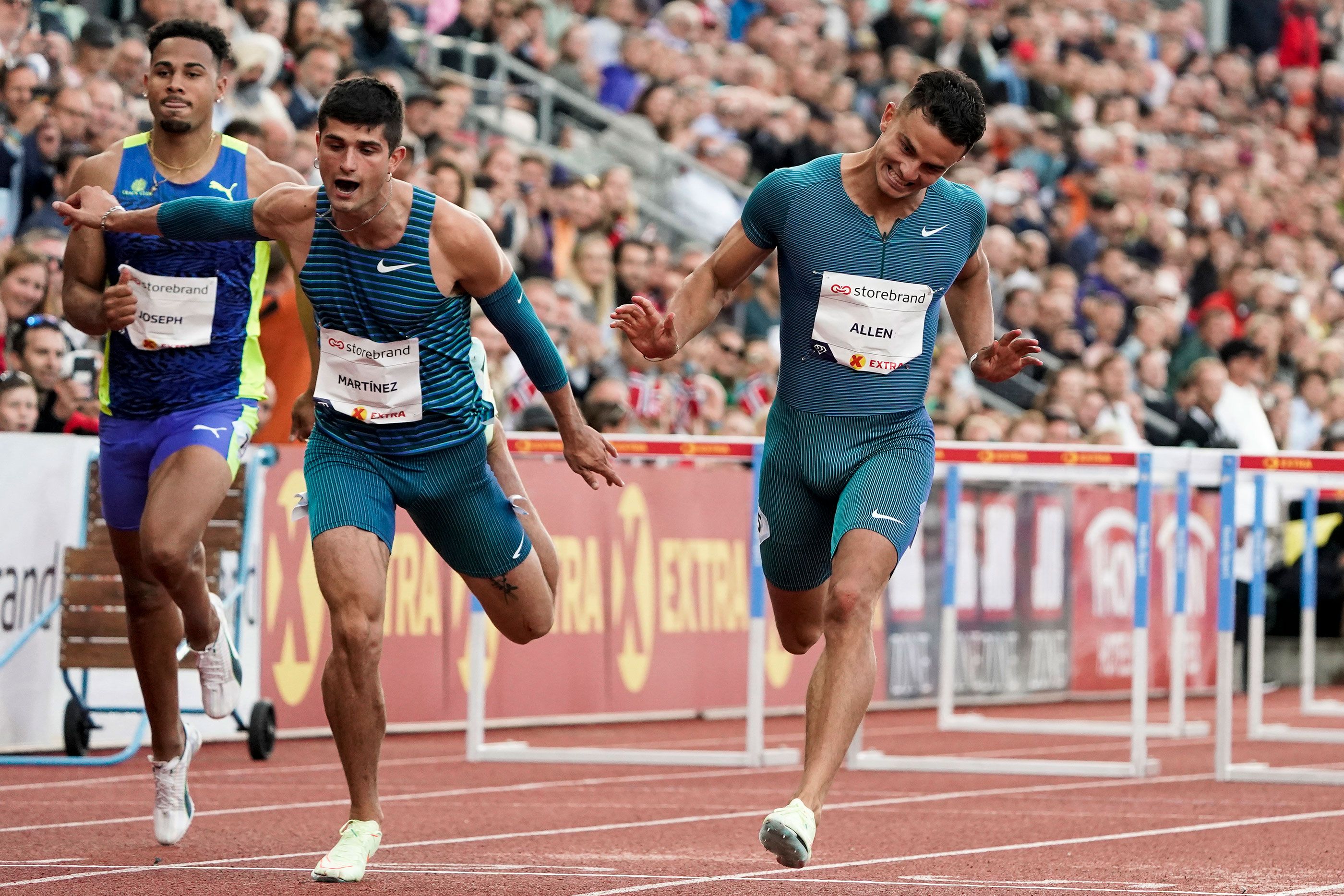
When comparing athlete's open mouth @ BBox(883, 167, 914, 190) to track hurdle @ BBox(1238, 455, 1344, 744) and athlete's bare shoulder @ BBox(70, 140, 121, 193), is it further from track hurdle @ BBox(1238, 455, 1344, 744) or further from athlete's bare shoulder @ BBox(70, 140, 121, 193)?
track hurdle @ BBox(1238, 455, 1344, 744)

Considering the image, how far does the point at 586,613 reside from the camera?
508 inches

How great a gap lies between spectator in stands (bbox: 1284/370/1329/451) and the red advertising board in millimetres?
2238

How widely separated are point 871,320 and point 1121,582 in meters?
10.3

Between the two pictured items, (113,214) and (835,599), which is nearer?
(835,599)

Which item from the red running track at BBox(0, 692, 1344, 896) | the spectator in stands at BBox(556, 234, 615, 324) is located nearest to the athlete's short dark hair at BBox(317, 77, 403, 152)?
the red running track at BBox(0, 692, 1344, 896)

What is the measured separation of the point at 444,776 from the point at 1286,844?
397 centimetres

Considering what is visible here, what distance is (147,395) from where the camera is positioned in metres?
7.32

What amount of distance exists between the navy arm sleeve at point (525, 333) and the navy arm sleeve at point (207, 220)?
0.74 meters

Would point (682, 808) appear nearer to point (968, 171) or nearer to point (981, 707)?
point (981, 707)

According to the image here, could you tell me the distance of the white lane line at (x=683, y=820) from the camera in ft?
21.5

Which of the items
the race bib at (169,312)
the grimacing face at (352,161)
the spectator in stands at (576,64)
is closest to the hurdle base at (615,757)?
the race bib at (169,312)

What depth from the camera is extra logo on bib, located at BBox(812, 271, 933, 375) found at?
6.65m

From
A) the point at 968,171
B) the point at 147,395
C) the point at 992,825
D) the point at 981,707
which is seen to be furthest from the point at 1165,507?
the point at 147,395

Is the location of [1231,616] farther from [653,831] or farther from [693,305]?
[693,305]
